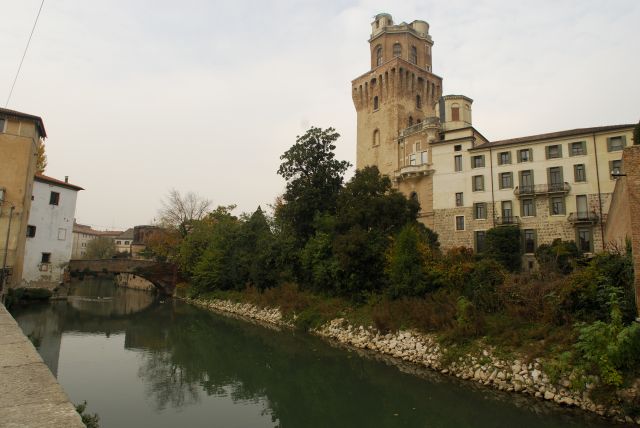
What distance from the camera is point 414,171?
35.8 meters

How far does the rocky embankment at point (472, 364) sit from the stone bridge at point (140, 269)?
27.2 meters

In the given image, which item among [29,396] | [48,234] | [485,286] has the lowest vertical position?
[29,396]

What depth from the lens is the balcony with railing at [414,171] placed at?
3528 cm

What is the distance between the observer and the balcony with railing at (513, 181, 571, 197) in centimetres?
2894

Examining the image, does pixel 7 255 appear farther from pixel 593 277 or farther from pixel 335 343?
pixel 593 277

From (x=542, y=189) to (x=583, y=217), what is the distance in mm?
3155

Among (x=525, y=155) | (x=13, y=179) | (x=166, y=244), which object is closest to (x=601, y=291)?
(x=525, y=155)

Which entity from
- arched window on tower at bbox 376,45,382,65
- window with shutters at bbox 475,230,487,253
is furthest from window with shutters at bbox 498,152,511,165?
arched window on tower at bbox 376,45,382,65

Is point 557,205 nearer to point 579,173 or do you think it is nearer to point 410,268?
point 579,173

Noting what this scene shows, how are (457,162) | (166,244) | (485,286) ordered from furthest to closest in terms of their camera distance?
(166,244)
(457,162)
(485,286)

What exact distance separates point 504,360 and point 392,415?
482 cm

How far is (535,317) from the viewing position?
15875mm

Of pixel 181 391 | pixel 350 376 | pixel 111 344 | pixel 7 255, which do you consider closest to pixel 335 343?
pixel 350 376

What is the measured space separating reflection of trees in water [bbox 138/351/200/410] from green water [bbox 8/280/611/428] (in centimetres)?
4
